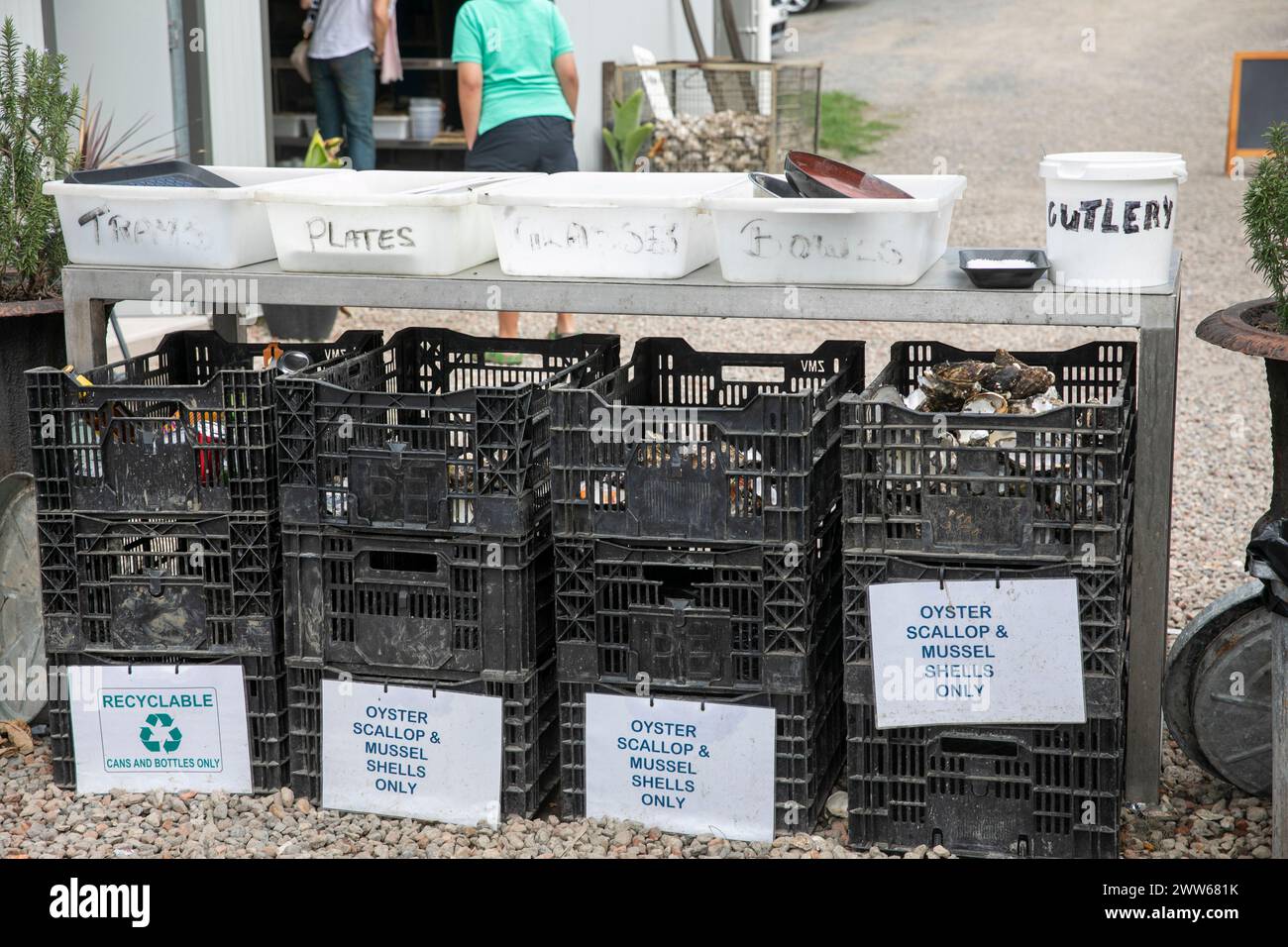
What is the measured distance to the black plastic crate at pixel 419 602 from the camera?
302 cm

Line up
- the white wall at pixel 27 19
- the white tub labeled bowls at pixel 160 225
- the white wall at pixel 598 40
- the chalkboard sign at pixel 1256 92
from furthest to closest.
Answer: the chalkboard sign at pixel 1256 92 < the white wall at pixel 598 40 < the white wall at pixel 27 19 < the white tub labeled bowls at pixel 160 225

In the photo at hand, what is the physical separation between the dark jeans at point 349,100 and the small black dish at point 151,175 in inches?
198

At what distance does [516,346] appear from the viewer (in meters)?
3.69

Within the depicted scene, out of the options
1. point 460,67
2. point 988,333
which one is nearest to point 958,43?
point 988,333

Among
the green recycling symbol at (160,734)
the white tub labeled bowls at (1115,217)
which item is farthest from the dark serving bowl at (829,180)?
the green recycling symbol at (160,734)

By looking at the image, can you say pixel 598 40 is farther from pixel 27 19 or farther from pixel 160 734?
pixel 160 734

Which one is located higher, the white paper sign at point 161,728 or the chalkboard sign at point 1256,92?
the chalkboard sign at point 1256,92

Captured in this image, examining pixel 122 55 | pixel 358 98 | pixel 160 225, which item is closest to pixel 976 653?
pixel 160 225

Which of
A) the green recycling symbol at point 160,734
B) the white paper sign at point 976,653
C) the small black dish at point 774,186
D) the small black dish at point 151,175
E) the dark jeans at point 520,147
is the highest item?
the dark jeans at point 520,147

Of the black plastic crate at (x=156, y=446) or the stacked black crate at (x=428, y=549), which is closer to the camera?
the stacked black crate at (x=428, y=549)

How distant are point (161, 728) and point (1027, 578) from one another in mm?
1868

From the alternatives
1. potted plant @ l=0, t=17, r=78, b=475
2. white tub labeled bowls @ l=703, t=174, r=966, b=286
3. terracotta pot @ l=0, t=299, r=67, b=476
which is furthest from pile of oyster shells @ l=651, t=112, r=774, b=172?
white tub labeled bowls @ l=703, t=174, r=966, b=286

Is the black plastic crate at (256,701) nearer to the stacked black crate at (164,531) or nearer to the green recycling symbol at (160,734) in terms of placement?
the stacked black crate at (164,531)

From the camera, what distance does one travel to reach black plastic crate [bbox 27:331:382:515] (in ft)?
10.2
